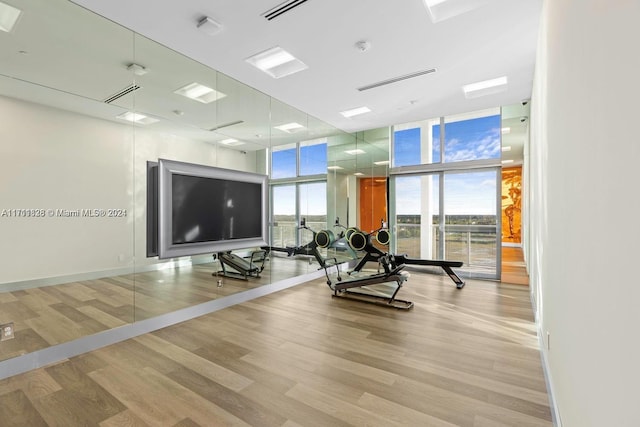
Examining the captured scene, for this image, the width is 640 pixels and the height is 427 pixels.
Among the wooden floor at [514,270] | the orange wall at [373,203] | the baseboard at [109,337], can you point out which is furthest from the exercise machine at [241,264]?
the wooden floor at [514,270]

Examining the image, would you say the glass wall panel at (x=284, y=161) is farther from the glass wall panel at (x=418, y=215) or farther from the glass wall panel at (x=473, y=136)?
the glass wall panel at (x=473, y=136)

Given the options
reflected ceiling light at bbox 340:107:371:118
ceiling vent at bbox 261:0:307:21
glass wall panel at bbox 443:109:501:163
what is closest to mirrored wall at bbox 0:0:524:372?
reflected ceiling light at bbox 340:107:371:118

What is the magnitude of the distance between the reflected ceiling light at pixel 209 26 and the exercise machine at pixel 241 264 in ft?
9.28

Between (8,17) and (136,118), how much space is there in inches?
47.5

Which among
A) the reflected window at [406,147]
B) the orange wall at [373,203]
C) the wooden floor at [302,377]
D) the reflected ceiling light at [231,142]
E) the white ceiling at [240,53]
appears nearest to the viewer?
the wooden floor at [302,377]

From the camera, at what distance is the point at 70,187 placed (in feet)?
9.91

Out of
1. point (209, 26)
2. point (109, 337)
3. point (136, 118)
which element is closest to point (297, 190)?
point (136, 118)

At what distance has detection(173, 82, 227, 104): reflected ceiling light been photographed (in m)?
4.03

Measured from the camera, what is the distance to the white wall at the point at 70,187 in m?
2.68

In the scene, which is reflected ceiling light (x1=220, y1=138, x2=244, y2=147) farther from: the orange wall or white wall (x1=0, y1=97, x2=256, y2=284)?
the orange wall

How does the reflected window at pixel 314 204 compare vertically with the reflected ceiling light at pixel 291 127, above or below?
below

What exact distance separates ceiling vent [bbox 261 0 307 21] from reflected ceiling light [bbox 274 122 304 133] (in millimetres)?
2358

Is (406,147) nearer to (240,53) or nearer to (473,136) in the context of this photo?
(473,136)

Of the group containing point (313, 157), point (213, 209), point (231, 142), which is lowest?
point (213, 209)
